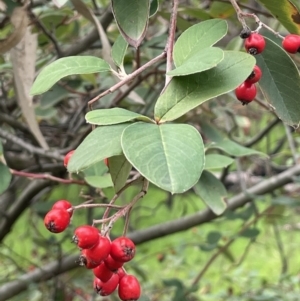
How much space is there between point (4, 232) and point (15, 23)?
2.05ft

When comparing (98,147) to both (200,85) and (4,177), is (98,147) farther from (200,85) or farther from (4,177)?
(4,177)

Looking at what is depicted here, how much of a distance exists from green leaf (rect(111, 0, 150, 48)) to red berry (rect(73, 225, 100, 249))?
228 mm

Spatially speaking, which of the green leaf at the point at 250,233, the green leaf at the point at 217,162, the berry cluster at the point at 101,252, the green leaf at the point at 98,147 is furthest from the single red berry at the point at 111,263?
the green leaf at the point at 250,233

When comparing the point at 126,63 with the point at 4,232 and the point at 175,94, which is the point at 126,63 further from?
the point at 175,94

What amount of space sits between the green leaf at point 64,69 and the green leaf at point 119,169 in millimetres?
108

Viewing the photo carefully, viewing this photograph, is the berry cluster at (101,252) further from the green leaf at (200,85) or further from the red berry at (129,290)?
the green leaf at (200,85)

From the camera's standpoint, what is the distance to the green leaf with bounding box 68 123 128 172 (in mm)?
436

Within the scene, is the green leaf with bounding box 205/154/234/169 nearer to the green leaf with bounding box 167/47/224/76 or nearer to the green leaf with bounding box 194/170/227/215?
the green leaf with bounding box 194/170/227/215

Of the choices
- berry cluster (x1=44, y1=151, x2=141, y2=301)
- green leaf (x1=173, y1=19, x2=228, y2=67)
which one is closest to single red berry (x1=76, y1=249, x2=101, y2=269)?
berry cluster (x1=44, y1=151, x2=141, y2=301)

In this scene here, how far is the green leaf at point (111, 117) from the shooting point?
1.53ft

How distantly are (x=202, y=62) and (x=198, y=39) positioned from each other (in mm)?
96

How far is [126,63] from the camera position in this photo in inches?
46.9

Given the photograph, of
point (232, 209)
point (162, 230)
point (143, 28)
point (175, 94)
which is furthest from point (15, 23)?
point (232, 209)

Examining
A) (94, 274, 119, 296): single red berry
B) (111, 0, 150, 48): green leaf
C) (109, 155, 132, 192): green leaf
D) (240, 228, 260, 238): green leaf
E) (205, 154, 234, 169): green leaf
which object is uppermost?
(111, 0, 150, 48): green leaf
